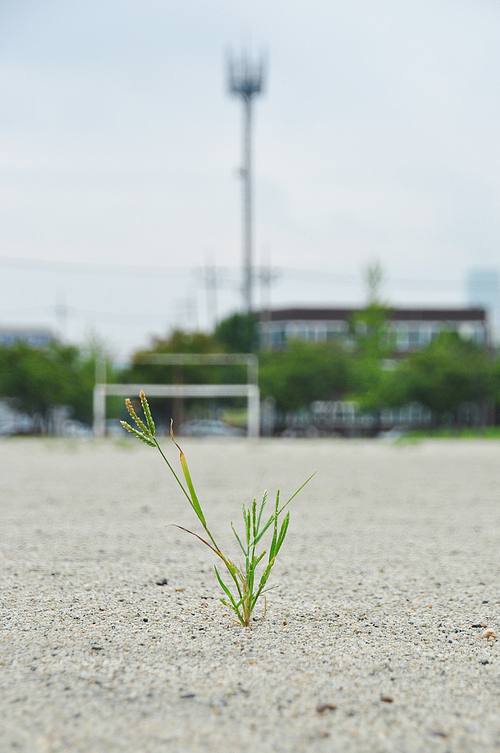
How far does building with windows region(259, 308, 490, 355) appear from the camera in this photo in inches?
1774

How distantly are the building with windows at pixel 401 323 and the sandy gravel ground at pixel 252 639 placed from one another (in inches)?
1525

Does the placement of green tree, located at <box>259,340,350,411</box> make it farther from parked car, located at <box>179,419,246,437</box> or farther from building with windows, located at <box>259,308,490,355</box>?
building with windows, located at <box>259,308,490,355</box>

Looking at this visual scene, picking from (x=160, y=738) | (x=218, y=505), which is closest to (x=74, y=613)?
(x=160, y=738)

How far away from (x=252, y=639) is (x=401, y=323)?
45.8 meters

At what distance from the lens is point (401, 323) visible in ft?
154

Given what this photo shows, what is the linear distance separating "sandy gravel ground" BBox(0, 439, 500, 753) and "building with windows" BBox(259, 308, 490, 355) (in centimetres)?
3874

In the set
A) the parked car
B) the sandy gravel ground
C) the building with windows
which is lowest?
the parked car

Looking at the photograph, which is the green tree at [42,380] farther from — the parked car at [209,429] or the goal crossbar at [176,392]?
the parked car at [209,429]

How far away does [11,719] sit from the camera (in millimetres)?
1874

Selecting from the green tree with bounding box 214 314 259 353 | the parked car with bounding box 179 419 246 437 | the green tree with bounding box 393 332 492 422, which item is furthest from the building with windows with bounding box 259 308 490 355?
the green tree with bounding box 393 332 492 422

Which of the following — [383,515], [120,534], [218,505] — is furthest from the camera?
[218,505]

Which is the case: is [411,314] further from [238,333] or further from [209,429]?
[209,429]

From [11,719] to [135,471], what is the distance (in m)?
8.31

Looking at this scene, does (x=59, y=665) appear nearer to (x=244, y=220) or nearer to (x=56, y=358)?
(x=56, y=358)
